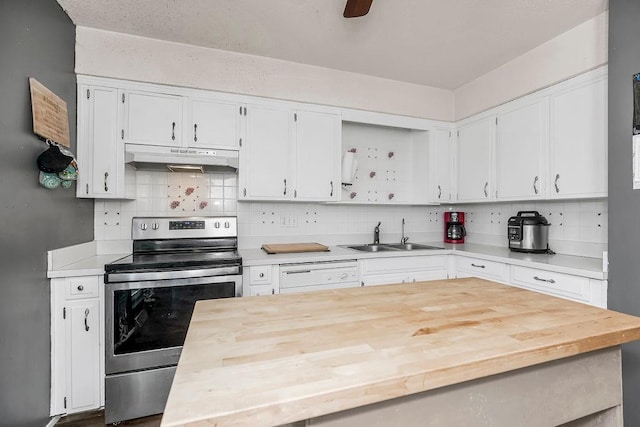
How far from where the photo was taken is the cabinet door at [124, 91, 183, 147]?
7.50ft

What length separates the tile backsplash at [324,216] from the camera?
2.48 metres

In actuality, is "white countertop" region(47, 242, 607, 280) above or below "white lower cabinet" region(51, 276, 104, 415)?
above

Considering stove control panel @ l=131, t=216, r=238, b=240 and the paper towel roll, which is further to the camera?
the paper towel roll

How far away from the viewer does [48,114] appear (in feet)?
5.84

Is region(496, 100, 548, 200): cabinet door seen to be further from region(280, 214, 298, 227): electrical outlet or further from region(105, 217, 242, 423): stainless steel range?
region(105, 217, 242, 423): stainless steel range

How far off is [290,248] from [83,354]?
5.05 ft

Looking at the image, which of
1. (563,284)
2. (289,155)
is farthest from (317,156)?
(563,284)

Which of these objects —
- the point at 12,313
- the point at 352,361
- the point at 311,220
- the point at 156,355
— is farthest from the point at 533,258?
the point at 12,313

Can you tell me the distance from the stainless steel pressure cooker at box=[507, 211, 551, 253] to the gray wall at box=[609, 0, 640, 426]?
0.79 m

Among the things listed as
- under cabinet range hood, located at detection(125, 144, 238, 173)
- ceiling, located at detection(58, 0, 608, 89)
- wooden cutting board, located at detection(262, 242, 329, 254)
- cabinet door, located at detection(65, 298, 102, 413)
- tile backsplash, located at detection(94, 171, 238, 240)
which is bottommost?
cabinet door, located at detection(65, 298, 102, 413)

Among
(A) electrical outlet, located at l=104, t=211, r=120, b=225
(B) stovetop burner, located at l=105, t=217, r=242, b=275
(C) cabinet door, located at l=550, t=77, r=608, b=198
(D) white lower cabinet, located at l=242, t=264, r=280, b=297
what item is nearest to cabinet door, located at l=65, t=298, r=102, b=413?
(B) stovetop burner, located at l=105, t=217, r=242, b=275

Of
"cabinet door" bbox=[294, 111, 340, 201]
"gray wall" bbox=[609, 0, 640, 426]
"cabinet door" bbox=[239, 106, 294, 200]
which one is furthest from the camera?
"cabinet door" bbox=[294, 111, 340, 201]

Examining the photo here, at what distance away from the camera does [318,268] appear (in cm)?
247

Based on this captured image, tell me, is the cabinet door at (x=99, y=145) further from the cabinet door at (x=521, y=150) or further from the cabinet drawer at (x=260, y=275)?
the cabinet door at (x=521, y=150)
